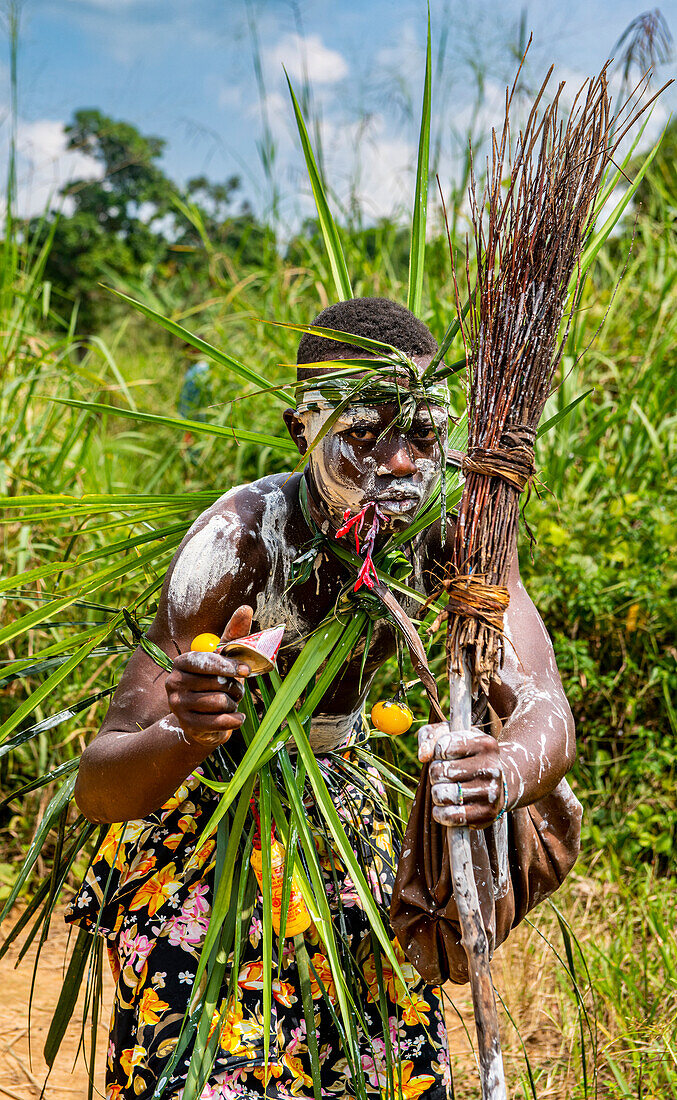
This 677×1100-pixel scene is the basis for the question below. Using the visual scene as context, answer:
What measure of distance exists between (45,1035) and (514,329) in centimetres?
231

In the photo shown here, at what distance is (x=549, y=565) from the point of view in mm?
3355

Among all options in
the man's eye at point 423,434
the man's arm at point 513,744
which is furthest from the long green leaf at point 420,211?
the man's arm at point 513,744

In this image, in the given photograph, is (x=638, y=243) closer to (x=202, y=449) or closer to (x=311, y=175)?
(x=202, y=449)

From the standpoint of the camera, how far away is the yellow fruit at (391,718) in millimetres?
1449

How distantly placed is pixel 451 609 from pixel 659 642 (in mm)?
2206

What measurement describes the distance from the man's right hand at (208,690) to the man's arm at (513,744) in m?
0.26

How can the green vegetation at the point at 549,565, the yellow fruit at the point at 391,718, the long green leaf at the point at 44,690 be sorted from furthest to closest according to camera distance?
the green vegetation at the point at 549,565 → the long green leaf at the point at 44,690 → the yellow fruit at the point at 391,718

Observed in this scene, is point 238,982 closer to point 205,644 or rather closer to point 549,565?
point 205,644

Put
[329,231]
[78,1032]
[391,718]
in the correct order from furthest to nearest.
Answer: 1. [78,1032]
2. [329,231]
3. [391,718]

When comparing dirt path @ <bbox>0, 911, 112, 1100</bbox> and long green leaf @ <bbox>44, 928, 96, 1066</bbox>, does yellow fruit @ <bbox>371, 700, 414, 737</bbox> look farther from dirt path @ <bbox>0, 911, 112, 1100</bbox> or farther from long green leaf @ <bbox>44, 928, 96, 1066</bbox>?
dirt path @ <bbox>0, 911, 112, 1100</bbox>

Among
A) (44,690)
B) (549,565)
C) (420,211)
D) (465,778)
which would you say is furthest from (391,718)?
(549,565)

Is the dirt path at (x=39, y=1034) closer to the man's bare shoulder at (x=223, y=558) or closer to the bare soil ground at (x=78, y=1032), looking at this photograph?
the bare soil ground at (x=78, y=1032)

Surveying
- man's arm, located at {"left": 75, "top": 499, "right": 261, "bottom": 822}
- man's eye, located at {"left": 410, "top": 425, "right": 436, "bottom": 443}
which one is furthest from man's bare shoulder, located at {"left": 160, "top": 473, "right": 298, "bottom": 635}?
man's eye, located at {"left": 410, "top": 425, "right": 436, "bottom": 443}

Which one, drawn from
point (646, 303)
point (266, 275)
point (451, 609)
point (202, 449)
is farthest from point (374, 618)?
point (646, 303)
